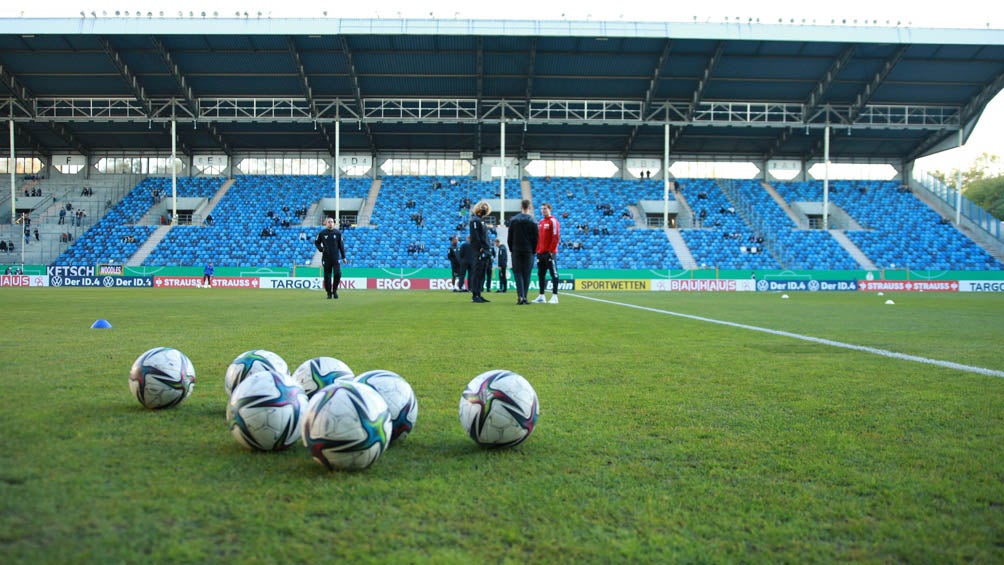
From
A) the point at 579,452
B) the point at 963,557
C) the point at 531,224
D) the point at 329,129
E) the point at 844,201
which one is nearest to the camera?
the point at 963,557

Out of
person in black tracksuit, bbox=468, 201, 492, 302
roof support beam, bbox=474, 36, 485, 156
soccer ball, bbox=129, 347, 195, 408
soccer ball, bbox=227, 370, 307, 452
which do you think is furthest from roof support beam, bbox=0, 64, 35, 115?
soccer ball, bbox=227, 370, 307, 452

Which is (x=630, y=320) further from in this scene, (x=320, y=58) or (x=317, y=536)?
(x=320, y=58)

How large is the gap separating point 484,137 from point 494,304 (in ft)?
97.6

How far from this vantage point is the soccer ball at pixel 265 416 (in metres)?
2.58

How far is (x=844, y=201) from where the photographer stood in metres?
42.2

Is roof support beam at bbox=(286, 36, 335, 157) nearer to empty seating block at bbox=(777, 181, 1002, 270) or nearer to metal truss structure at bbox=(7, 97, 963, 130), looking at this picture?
metal truss structure at bbox=(7, 97, 963, 130)

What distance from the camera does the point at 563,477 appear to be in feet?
7.65

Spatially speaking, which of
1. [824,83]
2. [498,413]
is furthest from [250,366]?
[824,83]

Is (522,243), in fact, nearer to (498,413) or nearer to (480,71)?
(498,413)

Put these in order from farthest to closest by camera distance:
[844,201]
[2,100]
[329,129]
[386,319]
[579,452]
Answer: [844,201]
[329,129]
[2,100]
[386,319]
[579,452]

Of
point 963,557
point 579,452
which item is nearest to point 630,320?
point 579,452

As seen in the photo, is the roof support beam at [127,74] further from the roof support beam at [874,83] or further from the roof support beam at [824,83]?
Answer: the roof support beam at [874,83]

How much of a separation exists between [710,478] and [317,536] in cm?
131

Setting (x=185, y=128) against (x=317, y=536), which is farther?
(x=185, y=128)
